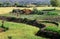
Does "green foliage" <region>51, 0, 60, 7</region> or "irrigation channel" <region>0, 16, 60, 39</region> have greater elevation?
"irrigation channel" <region>0, 16, 60, 39</region>

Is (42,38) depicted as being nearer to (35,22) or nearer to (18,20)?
(35,22)

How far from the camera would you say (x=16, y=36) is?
2542 centimetres

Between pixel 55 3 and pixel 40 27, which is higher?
pixel 40 27

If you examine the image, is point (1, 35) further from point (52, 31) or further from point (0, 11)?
point (0, 11)

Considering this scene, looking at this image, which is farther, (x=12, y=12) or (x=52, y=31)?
(x=12, y=12)

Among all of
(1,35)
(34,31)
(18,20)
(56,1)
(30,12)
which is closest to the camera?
(1,35)

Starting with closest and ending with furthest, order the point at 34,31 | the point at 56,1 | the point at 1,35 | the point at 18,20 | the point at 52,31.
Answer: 1. the point at 52,31
2. the point at 1,35
3. the point at 34,31
4. the point at 18,20
5. the point at 56,1

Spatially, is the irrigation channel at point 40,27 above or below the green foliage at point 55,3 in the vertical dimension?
above

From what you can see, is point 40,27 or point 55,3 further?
point 55,3

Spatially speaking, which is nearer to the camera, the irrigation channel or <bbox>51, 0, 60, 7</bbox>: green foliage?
the irrigation channel

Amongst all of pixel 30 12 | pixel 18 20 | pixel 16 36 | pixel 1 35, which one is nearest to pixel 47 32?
pixel 16 36

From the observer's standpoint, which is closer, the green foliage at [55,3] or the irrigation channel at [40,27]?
the irrigation channel at [40,27]

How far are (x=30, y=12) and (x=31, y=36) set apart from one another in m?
21.3

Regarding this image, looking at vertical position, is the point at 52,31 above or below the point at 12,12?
above
